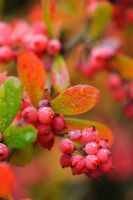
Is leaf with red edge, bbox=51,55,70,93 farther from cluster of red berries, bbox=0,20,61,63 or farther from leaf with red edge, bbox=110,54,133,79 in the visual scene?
leaf with red edge, bbox=110,54,133,79

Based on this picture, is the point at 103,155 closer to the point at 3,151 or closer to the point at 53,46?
the point at 3,151

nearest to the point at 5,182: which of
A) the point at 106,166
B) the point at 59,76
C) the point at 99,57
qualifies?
the point at 106,166

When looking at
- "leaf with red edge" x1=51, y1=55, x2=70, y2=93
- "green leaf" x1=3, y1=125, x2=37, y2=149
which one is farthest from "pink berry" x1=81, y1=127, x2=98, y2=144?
"leaf with red edge" x1=51, y1=55, x2=70, y2=93

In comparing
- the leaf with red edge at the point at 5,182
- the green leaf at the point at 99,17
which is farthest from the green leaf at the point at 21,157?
the green leaf at the point at 99,17

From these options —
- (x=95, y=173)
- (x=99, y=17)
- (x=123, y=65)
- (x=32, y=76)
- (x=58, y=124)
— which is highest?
(x=99, y=17)

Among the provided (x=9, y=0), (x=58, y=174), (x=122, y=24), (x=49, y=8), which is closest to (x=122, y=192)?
(x=58, y=174)

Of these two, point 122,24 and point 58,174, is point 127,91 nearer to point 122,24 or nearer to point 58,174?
point 122,24
